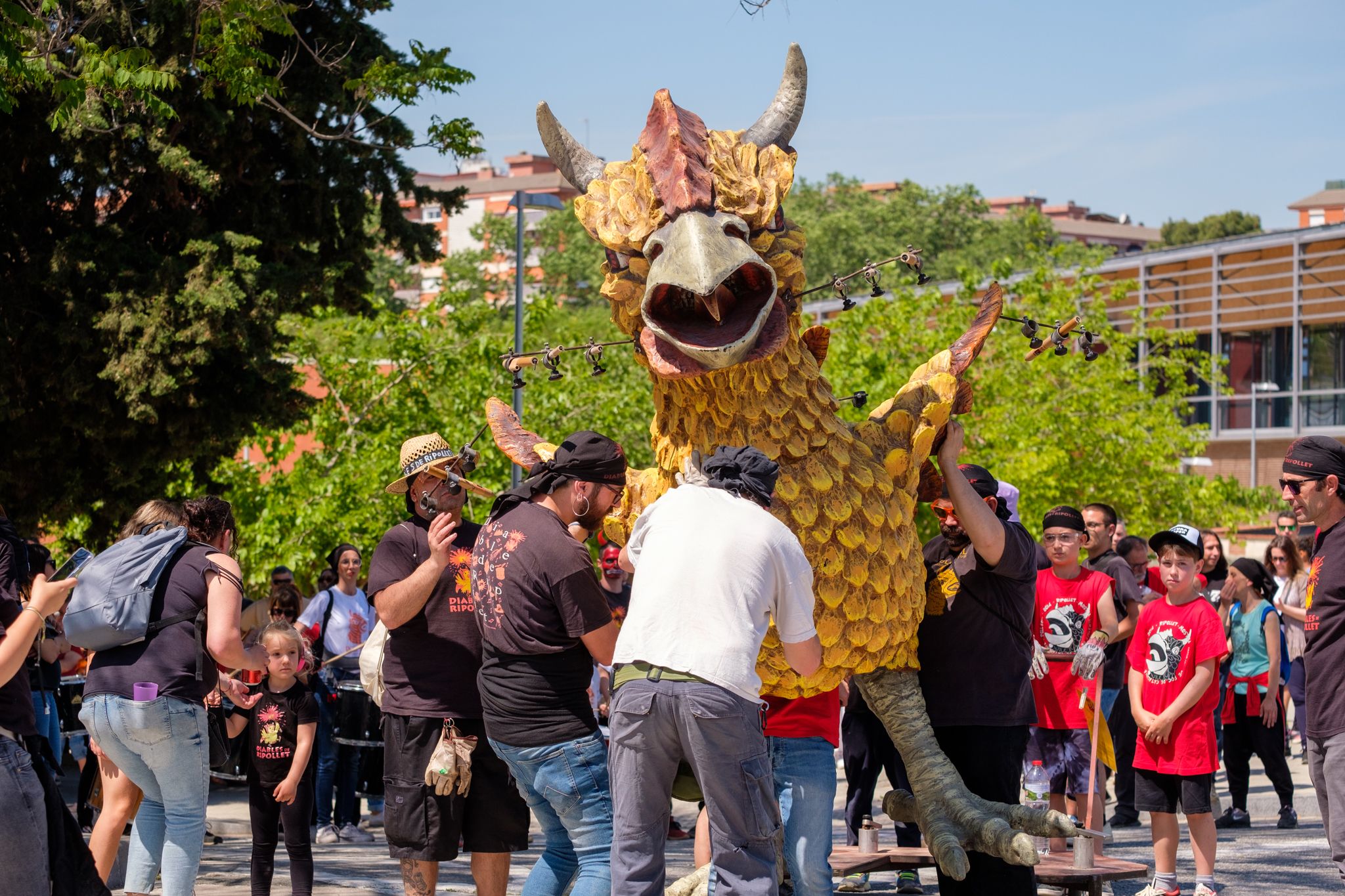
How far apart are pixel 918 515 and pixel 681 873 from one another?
40.8ft

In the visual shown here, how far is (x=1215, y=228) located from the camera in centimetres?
8138

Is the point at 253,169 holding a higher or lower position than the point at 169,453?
higher

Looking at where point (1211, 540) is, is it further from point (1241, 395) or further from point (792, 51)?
point (1241, 395)

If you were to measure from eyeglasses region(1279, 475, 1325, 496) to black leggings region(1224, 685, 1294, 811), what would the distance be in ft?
16.0

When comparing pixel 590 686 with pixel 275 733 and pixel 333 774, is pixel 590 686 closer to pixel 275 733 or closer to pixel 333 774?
pixel 275 733

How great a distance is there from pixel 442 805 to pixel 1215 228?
275 feet

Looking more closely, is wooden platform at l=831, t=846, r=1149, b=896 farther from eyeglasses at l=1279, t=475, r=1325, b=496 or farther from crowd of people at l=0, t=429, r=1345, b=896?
eyeglasses at l=1279, t=475, r=1325, b=496

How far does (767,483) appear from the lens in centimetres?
431

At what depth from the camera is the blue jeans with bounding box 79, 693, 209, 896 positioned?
16.8 feet

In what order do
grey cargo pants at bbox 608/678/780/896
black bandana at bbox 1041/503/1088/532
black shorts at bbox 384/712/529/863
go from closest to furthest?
grey cargo pants at bbox 608/678/780/896 → black shorts at bbox 384/712/529/863 → black bandana at bbox 1041/503/1088/532

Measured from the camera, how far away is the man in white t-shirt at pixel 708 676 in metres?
4.01

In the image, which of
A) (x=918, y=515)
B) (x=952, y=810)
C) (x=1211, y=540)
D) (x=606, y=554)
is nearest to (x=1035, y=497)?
(x=918, y=515)

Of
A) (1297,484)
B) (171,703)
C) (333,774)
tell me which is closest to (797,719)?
(1297,484)

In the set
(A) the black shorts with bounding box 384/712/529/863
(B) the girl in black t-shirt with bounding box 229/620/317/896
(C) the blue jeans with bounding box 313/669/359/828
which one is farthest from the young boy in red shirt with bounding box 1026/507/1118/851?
(C) the blue jeans with bounding box 313/669/359/828
